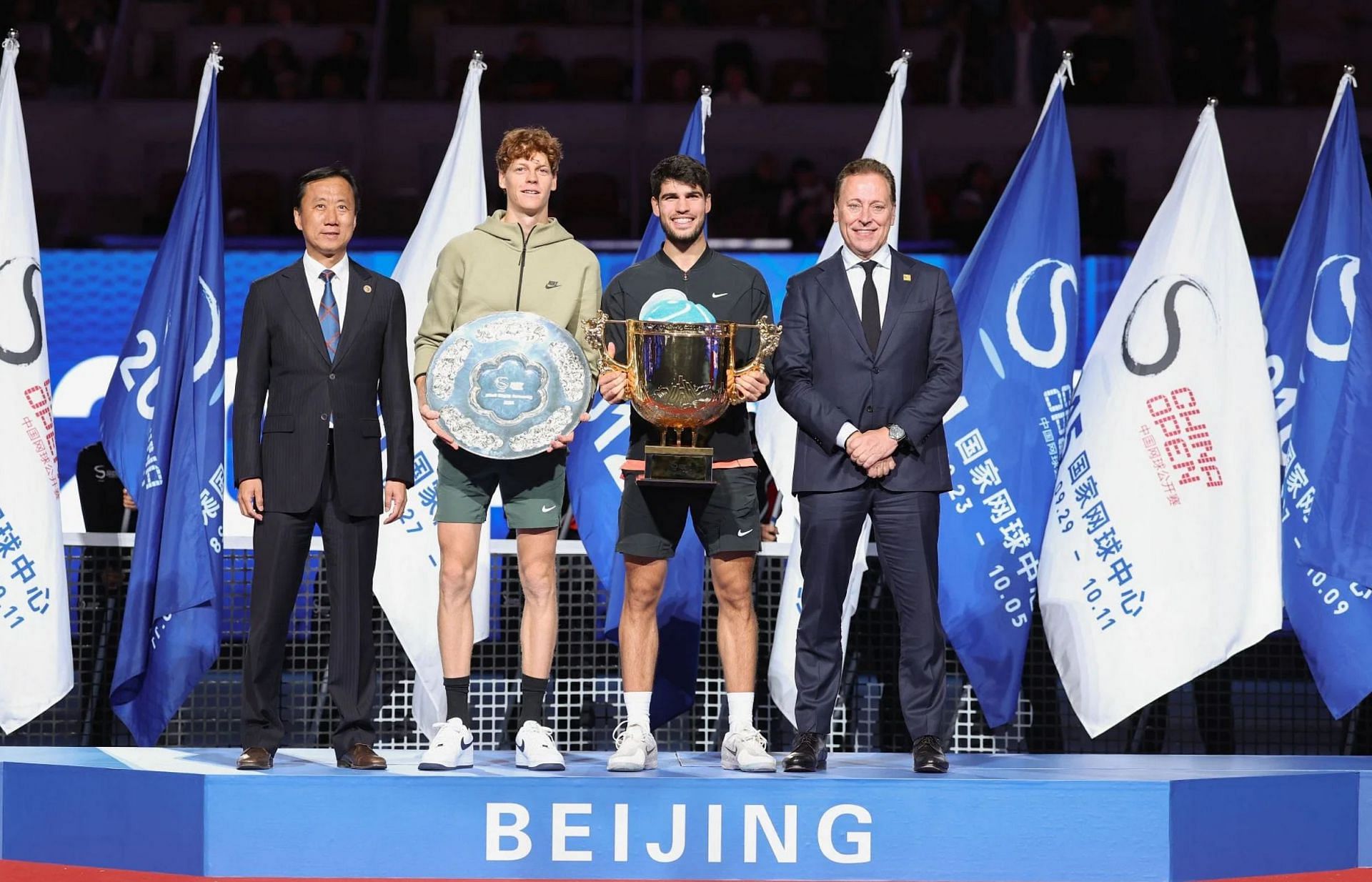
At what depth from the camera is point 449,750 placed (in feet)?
15.2

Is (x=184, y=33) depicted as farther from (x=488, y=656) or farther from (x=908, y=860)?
→ (x=908, y=860)

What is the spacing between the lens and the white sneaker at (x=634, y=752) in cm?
460

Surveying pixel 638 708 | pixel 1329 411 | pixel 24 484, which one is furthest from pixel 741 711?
pixel 24 484

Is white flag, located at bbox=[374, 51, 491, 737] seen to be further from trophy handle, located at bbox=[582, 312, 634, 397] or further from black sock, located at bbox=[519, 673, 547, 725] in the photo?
trophy handle, located at bbox=[582, 312, 634, 397]

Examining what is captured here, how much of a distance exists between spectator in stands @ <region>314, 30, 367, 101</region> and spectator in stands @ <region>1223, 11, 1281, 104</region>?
18.7ft

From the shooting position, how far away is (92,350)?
345 inches

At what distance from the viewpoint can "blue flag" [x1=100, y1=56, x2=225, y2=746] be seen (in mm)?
5672

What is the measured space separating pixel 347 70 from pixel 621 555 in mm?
6628

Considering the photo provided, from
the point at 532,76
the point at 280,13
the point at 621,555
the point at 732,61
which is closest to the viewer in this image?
the point at 621,555

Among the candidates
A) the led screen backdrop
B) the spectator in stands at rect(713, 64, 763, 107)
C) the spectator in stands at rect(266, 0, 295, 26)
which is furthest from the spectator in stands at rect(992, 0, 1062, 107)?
the spectator in stands at rect(266, 0, 295, 26)

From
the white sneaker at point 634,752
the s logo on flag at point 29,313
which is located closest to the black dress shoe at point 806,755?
the white sneaker at point 634,752

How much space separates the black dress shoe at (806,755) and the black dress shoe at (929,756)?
0.86 ft

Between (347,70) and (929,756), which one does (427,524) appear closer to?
(929,756)

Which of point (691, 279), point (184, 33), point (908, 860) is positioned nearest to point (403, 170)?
point (184, 33)
